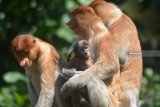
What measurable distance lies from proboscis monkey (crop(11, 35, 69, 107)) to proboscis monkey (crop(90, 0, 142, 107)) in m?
Answer: 0.87

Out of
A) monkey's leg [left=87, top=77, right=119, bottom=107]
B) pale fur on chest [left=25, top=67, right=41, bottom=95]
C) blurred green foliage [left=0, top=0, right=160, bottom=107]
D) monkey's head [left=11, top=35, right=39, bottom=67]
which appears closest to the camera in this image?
monkey's head [left=11, top=35, right=39, bottom=67]

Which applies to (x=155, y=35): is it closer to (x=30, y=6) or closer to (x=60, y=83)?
(x=30, y=6)

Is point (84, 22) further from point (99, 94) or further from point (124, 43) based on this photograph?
point (99, 94)

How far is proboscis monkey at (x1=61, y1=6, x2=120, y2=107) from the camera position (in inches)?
366

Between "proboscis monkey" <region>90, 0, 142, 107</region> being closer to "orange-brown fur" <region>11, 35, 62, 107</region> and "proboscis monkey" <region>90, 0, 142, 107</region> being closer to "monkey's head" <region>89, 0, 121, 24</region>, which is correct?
"monkey's head" <region>89, 0, 121, 24</region>

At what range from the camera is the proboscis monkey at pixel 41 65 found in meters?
8.91

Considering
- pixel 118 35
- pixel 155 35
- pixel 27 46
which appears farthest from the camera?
pixel 155 35

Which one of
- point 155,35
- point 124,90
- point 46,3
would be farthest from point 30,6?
point 155,35

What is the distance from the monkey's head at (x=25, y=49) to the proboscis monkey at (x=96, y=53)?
0.50m

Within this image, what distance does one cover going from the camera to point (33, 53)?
29.4ft

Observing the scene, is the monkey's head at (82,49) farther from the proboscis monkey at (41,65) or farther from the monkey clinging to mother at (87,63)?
the proboscis monkey at (41,65)

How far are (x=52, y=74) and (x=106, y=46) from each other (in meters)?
0.75

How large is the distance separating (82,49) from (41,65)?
0.47m

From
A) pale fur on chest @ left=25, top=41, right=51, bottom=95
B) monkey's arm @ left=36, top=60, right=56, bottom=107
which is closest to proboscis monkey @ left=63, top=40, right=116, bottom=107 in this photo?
monkey's arm @ left=36, top=60, right=56, bottom=107
